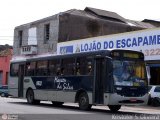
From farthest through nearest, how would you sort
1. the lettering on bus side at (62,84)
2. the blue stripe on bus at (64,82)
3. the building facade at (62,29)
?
Answer: the building facade at (62,29)
the lettering on bus side at (62,84)
the blue stripe on bus at (64,82)

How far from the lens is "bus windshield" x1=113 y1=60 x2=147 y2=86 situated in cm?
2002

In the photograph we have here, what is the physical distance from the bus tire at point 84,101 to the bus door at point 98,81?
0.77m

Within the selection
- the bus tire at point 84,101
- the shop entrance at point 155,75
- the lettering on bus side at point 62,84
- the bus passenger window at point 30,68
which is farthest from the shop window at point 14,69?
the shop entrance at point 155,75

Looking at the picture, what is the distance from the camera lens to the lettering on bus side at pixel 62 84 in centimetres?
2320

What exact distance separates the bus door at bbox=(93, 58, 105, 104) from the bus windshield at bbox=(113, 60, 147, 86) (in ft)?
2.62

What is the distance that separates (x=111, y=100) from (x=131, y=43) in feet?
46.0

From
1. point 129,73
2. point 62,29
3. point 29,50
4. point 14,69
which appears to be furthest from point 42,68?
point 29,50

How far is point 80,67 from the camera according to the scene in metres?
22.3

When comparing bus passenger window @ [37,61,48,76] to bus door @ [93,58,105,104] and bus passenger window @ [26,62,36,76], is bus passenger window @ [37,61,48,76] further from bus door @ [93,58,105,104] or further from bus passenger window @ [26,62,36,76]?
bus door @ [93,58,105,104]

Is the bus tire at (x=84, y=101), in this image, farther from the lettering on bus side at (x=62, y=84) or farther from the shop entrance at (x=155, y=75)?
the shop entrance at (x=155, y=75)

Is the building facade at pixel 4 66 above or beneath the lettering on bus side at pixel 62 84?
above

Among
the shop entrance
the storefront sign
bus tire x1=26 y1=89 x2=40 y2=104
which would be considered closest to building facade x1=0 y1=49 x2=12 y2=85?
the storefront sign

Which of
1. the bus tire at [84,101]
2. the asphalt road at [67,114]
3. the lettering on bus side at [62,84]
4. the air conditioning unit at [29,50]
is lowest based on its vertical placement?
the asphalt road at [67,114]

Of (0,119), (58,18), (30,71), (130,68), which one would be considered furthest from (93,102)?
(58,18)
